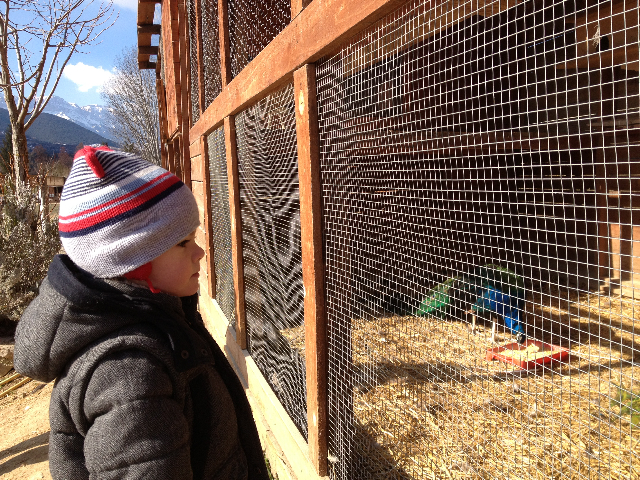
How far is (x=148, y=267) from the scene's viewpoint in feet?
4.33

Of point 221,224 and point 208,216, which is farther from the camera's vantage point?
point 208,216

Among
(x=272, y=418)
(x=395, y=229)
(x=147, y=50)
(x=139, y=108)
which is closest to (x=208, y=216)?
(x=272, y=418)

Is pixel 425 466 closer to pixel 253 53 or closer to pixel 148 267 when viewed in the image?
pixel 148 267

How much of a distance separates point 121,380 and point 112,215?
0.41 m

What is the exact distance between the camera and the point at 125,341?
114 cm

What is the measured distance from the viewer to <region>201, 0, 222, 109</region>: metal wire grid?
13.2 ft

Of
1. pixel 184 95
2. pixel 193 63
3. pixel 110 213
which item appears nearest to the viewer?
pixel 110 213

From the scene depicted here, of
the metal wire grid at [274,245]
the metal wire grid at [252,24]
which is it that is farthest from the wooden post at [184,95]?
the metal wire grid at [274,245]

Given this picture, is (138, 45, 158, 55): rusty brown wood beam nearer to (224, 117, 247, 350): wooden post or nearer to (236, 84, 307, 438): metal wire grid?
(224, 117, 247, 350): wooden post

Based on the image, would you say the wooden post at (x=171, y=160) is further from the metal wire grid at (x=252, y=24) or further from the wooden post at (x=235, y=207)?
the wooden post at (x=235, y=207)

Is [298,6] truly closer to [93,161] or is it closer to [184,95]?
[93,161]

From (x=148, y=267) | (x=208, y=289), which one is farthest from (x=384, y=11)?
(x=208, y=289)

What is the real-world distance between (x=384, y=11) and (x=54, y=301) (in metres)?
1.14

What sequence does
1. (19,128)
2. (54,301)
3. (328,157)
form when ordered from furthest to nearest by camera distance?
(19,128) → (328,157) → (54,301)
